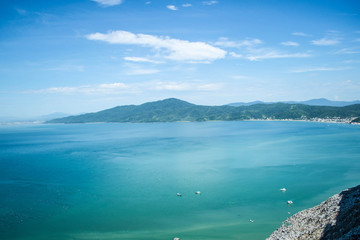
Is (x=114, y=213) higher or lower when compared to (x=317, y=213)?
lower

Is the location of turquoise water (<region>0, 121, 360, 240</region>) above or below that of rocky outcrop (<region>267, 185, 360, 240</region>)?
below

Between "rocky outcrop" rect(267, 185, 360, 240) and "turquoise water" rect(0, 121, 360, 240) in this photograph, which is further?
"turquoise water" rect(0, 121, 360, 240)

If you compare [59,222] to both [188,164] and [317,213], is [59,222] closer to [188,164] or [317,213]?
[317,213]

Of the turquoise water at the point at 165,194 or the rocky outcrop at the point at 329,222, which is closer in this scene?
the rocky outcrop at the point at 329,222

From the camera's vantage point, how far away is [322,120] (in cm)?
17988

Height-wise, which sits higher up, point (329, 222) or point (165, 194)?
point (329, 222)

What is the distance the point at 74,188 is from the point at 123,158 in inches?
1047

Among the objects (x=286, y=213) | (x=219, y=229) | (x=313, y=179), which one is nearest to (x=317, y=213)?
(x=286, y=213)

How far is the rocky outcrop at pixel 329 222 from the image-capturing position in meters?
15.8

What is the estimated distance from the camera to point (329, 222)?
60.3 feet

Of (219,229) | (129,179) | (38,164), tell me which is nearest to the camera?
(219,229)

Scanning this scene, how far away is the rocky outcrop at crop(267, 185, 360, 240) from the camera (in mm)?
15799

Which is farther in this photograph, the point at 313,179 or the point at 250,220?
the point at 313,179

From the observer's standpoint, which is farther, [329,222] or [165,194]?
[165,194]
